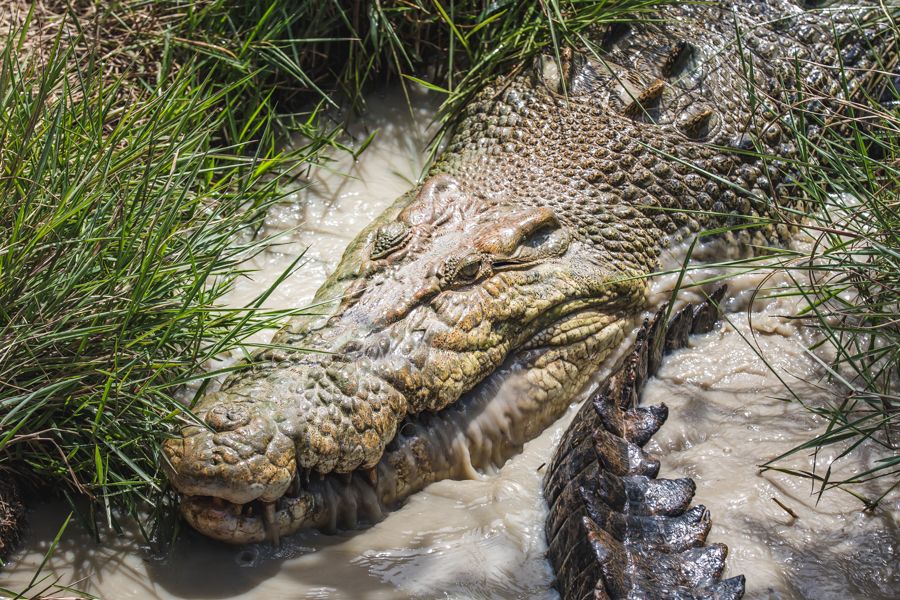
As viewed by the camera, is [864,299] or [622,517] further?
[864,299]

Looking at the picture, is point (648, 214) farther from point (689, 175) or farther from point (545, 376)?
point (545, 376)

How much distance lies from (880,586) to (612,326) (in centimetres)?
140

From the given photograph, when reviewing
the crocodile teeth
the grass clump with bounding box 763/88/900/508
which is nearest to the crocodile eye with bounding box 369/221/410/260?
the crocodile teeth

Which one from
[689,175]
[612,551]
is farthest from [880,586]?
[689,175]

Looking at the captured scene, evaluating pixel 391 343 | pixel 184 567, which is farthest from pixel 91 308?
pixel 391 343

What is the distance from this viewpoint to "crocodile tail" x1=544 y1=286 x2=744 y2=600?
2.61 meters

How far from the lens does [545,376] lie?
142 inches

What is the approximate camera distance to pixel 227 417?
2764 mm

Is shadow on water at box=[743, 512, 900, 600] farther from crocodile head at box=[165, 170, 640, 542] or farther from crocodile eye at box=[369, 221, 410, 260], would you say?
crocodile eye at box=[369, 221, 410, 260]

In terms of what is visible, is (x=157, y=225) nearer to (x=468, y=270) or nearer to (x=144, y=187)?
(x=144, y=187)

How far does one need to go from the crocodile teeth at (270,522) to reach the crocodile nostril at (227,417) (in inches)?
10.9

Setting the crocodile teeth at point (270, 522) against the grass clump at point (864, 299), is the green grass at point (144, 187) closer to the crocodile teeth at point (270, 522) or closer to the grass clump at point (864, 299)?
the crocodile teeth at point (270, 522)

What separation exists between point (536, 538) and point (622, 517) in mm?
404

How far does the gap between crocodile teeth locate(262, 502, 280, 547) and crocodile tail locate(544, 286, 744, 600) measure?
872 millimetres
